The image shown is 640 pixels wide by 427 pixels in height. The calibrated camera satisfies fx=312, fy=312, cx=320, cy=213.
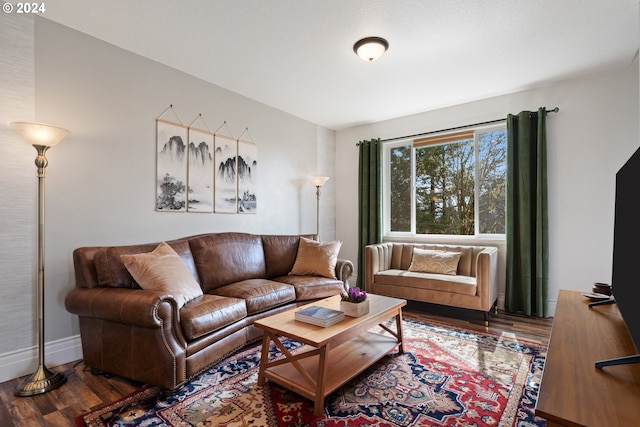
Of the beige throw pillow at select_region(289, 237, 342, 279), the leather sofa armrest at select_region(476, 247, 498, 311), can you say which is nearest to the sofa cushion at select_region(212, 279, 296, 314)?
the beige throw pillow at select_region(289, 237, 342, 279)

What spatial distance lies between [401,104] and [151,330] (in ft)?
12.4

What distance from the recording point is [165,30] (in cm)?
255

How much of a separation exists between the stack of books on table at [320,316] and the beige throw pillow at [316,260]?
53.2 inches

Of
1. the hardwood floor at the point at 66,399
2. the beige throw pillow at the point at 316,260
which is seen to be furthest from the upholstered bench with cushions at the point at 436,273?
the hardwood floor at the point at 66,399

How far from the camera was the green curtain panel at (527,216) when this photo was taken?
3.46 meters

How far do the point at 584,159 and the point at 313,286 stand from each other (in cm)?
321

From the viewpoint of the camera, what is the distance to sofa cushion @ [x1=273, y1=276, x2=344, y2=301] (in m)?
3.14

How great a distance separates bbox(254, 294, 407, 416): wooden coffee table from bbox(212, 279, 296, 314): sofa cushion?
533mm

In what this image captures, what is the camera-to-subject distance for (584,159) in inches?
132

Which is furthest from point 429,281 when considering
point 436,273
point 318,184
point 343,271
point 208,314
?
point 208,314

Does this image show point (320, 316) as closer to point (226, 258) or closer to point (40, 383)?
point (226, 258)

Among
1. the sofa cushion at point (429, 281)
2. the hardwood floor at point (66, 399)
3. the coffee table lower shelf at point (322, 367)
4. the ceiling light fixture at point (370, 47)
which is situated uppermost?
the ceiling light fixture at point (370, 47)

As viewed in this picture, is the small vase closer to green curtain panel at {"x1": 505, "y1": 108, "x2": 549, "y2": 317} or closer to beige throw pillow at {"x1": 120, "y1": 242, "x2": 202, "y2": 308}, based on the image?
beige throw pillow at {"x1": 120, "y1": 242, "x2": 202, "y2": 308}

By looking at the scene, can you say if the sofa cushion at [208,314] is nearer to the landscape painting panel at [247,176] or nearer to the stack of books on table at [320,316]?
the stack of books on table at [320,316]
